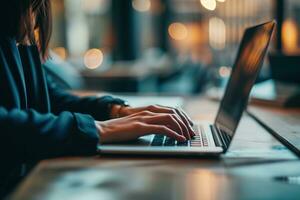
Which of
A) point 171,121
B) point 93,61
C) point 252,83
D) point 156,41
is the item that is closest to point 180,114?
point 171,121

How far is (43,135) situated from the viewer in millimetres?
890

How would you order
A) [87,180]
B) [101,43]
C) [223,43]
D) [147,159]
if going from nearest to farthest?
[87,180]
[147,159]
[223,43]
[101,43]

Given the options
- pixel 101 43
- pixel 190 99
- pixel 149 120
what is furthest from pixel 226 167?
pixel 101 43

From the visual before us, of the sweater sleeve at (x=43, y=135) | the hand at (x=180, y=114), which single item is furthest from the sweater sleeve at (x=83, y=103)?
the sweater sleeve at (x=43, y=135)

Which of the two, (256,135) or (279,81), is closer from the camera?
(256,135)

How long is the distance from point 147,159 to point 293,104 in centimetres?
96

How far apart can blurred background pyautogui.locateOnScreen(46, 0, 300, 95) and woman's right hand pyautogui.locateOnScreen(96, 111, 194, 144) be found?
1109 mm

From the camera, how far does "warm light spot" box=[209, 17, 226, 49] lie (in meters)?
5.40

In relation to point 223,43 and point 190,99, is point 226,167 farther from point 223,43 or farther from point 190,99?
point 223,43

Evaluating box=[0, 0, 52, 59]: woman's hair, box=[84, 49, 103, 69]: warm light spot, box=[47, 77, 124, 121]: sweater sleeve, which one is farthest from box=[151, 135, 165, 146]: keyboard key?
box=[84, 49, 103, 69]: warm light spot

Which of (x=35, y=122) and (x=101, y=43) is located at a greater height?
(x=35, y=122)

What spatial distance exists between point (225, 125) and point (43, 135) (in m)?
0.47

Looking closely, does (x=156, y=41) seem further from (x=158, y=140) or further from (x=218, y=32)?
(x=158, y=140)

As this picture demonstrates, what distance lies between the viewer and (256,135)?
124 centimetres
